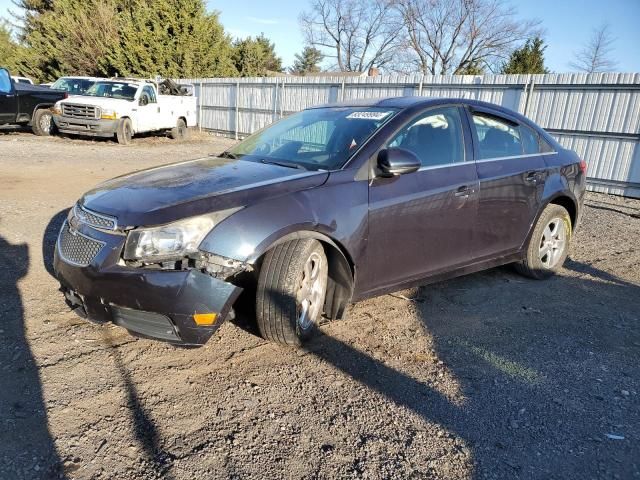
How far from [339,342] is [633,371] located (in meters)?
1.89

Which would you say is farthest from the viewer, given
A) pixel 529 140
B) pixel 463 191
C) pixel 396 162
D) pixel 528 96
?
pixel 528 96

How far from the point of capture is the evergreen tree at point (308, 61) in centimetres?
6238

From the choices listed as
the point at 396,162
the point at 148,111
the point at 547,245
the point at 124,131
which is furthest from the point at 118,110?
the point at 396,162

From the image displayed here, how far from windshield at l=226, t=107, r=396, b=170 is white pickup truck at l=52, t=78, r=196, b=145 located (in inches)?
461

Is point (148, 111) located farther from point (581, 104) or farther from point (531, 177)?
point (531, 177)

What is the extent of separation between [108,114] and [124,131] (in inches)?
29.0

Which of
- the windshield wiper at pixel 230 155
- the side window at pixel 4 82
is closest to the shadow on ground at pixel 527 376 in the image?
the windshield wiper at pixel 230 155

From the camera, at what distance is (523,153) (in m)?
4.52

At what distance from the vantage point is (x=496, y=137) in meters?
4.35

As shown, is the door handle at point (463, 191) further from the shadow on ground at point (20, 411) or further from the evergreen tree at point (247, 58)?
the evergreen tree at point (247, 58)

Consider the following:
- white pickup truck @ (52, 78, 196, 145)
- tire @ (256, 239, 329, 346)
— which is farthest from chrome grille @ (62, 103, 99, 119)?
tire @ (256, 239, 329, 346)

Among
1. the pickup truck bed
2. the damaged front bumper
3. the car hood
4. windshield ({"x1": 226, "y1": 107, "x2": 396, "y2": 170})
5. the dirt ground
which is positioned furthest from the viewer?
the pickup truck bed

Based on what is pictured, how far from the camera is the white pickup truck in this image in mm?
14273

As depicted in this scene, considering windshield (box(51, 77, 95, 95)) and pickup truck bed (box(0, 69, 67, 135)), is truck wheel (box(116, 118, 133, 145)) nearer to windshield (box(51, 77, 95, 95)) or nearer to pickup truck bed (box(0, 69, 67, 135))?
pickup truck bed (box(0, 69, 67, 135))
